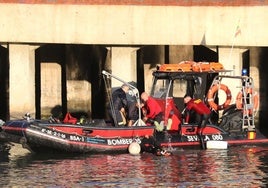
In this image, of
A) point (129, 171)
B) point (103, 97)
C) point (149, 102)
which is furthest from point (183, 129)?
point (103, 97)

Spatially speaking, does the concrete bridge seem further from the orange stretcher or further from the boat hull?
the boat hull

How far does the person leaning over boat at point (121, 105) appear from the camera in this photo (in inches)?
1070

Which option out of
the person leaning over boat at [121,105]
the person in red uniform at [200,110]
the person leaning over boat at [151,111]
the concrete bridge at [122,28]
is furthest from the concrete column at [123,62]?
the person in red uniform at [200,110]

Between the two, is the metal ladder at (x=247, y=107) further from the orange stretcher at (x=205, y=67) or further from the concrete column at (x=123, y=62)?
the concrete column at (x=123, y=62)

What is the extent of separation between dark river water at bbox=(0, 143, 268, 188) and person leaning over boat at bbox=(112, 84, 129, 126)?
162cm

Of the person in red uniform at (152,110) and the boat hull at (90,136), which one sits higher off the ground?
the person in red uniform at (152,110)

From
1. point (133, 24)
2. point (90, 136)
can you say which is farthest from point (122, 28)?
point (90, 136)

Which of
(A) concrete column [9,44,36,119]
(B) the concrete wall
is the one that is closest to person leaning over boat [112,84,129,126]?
(B) the concrete wall

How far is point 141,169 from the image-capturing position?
2300 cm

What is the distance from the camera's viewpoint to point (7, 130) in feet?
85.1

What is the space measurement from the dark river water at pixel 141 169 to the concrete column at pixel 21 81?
6.73 meters

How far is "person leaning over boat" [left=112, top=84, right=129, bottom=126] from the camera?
89.2 ft

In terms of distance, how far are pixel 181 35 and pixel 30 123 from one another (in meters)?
10.5

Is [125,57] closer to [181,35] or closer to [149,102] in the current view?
[181,35]
